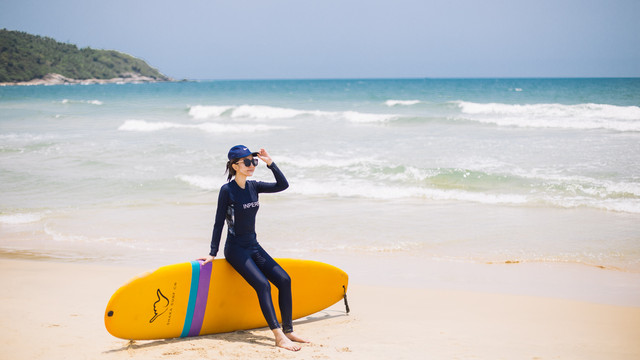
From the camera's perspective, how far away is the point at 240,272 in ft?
12.4

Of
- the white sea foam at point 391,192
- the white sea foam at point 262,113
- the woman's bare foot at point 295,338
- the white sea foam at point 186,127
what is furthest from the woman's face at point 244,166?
the white sea foam at point 262,113

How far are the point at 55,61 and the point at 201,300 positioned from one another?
124 meters

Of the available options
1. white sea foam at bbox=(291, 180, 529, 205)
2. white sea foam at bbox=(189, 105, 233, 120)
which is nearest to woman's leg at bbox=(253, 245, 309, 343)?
white sea foam at bbox=(291, 180, 529, 205)

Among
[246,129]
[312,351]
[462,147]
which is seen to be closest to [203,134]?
[246,129]

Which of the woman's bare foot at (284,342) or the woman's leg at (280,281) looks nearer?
the woman's bare foot at (284,342)

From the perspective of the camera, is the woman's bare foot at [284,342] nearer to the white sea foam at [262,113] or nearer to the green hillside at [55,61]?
the white sea foam at [262,113]

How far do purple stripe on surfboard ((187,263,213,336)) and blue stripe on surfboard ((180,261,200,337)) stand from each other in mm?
22

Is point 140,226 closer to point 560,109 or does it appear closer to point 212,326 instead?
point 212,326

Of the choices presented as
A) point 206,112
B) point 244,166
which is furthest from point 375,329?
point 206,112

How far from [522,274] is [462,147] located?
1008 cm

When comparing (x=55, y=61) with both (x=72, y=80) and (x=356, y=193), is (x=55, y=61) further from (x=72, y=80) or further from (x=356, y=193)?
(x=356, y=193)

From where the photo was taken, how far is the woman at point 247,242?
3703 mm

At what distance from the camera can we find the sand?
3535 mm

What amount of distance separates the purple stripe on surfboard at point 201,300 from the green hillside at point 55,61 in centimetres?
10235
